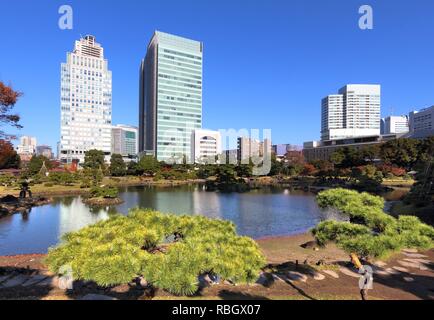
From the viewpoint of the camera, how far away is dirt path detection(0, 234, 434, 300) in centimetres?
823

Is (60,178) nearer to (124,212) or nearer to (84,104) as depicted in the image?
(124,212)

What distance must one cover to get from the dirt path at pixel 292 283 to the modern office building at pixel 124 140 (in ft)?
474

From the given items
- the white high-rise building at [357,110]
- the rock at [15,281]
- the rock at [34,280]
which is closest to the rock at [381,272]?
the rock at [34,280]

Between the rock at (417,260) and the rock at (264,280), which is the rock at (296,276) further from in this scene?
the rock at (417,260)

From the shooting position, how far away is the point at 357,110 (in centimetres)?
15062

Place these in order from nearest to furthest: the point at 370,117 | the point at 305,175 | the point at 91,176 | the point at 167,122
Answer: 1. the point at 91,176
2. the point at 305,175
3. the point at 167,122
4. the point at 370,117

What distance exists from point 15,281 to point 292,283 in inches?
348

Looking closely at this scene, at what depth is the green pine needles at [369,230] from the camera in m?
6.59

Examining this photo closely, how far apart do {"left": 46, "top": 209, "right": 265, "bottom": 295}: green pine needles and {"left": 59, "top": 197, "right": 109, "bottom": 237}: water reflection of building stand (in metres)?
15.6

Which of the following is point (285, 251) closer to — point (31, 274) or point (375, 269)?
point (375, 269)

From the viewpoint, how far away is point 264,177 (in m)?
72.1

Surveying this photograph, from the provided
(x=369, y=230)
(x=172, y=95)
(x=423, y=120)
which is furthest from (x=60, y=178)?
(x=423, y=120)

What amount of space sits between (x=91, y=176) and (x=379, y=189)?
46.7m
